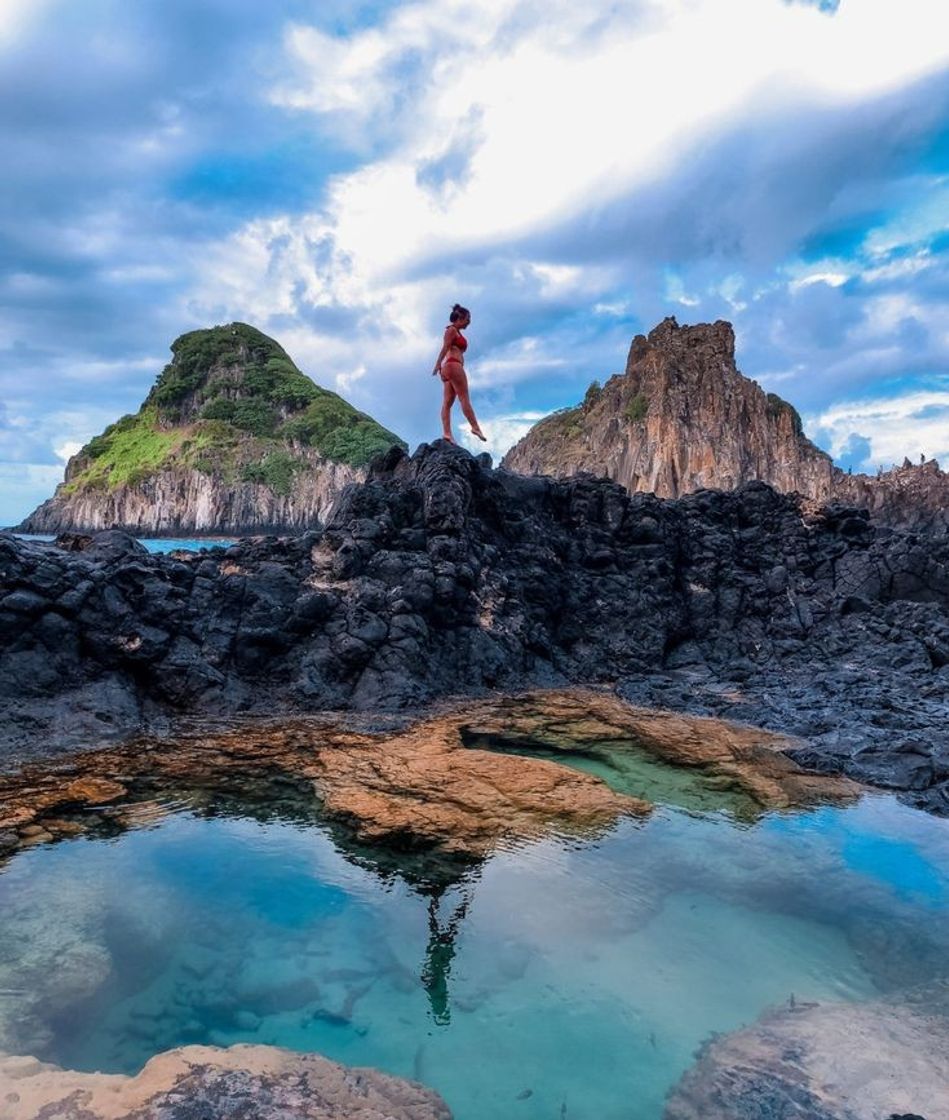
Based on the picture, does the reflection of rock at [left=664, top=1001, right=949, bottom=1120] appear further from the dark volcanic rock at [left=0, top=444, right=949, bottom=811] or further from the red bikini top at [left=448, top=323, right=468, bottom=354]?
the red bikini top at [left=448, top=323, right=468, bottom=354]

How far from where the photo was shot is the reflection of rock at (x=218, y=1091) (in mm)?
4621

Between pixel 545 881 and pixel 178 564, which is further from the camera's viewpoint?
pixel 178 564

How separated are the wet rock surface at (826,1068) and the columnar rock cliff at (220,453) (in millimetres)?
95474

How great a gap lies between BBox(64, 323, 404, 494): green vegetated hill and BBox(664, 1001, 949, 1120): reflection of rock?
10732 cm

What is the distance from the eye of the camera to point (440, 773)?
1062 centimetres

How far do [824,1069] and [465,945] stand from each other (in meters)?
2.99

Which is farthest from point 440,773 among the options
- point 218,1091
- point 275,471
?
A: point 275,471

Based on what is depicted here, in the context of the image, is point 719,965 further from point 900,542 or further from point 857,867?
point 900,542

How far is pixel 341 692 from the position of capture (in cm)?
1465

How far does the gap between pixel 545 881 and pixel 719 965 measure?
6.23 feet

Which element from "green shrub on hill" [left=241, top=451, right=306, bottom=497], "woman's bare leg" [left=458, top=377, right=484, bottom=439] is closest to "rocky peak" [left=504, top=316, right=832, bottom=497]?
"green shrub on hill" [left=241, top=451, right=306, bottom=497]

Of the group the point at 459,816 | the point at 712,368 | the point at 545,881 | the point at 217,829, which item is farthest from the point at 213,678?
the point at 712,368

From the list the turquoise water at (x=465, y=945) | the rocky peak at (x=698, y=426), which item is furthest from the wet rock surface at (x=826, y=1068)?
the rocky peak at (x=698, y=426)

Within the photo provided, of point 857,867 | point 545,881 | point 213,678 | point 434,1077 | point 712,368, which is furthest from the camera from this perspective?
point 712,368
